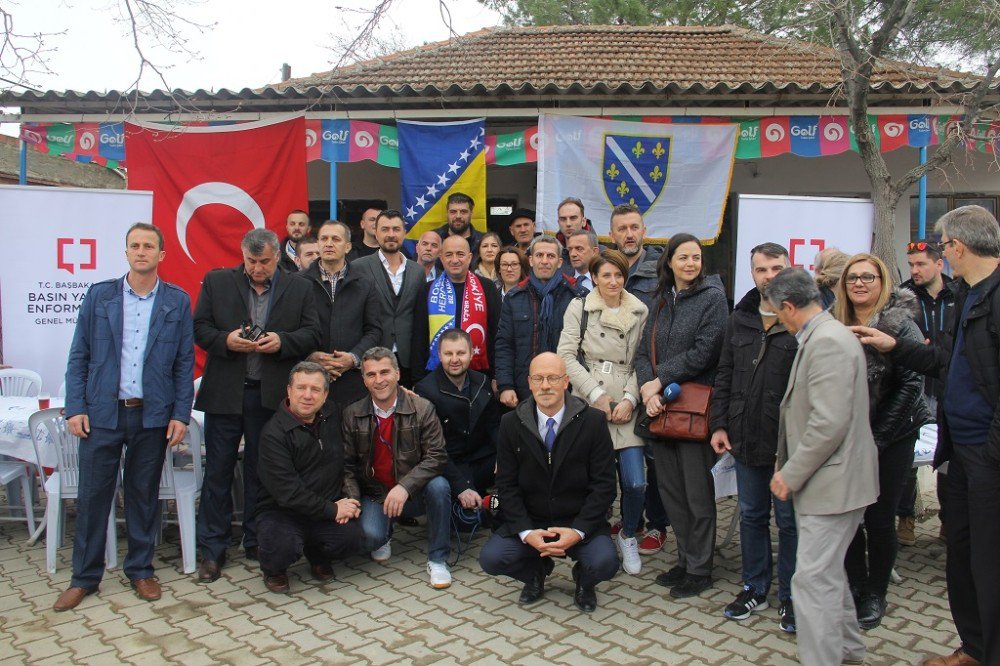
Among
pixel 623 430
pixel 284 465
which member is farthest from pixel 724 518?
pixel 284 465

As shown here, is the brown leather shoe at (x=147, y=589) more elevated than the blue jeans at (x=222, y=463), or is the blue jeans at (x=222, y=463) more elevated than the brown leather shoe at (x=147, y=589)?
the blue jeans at (x=222, y=463)

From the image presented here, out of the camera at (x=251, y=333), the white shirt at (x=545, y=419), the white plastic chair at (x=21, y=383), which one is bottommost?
the white plastic chair at (x=21, y=383)

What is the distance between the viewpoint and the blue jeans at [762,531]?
362 cm

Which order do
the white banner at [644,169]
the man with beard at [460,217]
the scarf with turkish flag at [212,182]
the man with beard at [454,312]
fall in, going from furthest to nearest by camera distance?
the white banner at [644,169] → the scarf with turkish flag at [212,182] → the man with beard at [460,217] → the man with beard at [454,312]

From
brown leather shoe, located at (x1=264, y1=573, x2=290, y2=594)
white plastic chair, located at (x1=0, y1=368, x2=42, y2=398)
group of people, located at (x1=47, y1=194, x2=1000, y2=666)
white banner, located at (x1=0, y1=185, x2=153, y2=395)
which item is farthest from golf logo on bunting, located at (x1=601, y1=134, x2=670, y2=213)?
white plastic chair, located at (x1=0, y1=368, x2=42, y2=398)

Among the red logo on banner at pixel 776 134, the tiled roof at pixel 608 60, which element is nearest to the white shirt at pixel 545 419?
the tiled roof at pixel 608 60

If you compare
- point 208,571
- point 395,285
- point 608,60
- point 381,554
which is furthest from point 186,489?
point 608,60

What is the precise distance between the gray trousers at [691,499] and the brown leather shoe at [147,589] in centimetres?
281

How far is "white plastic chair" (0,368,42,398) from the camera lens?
5938mm

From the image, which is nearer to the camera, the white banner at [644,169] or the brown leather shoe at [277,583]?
the brown leather shoe at [277,583]

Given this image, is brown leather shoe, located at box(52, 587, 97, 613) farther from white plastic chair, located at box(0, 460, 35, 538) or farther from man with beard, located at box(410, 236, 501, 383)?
man with beard, located at box(410, 236, 501, 383)

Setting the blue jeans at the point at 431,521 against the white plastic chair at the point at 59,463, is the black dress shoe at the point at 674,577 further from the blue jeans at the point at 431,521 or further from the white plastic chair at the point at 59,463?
the white plastic chair at the point at 59,463

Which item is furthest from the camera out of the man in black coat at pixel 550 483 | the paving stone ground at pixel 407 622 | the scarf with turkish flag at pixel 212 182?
the scarf with turkish flag at pixel 212 182

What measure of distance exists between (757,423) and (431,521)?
194 cm
